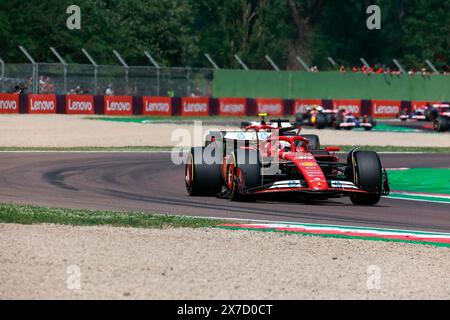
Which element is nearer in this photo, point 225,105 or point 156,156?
point 156,156

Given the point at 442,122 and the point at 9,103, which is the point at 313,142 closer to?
the point at 442,122

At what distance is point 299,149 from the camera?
57.5 feet

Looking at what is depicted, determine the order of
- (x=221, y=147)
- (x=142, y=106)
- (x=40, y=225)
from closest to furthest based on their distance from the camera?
(x=40, y=225) < (x=221, y=147) < (x=142, y=106)

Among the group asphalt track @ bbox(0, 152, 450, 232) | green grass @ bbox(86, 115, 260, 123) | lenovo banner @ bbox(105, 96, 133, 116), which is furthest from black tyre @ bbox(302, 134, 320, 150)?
Result: lenovo banner @ bbox(105, 96, 133, 116)

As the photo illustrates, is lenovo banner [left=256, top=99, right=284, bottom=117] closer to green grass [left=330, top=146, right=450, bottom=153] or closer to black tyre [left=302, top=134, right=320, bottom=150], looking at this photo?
green grass [left=330, top=146, right=450, bottom=153]

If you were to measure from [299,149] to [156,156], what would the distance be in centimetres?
1057

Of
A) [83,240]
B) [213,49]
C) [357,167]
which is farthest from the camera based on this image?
[213,49]

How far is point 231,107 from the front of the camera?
50562 millimetres

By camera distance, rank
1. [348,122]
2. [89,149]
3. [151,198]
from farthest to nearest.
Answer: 1. [348,122]
2. [89,149]
3. [151,198]

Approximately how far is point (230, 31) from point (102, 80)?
26.8 m

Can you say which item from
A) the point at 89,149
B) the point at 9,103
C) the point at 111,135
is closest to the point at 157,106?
the point at 9,103

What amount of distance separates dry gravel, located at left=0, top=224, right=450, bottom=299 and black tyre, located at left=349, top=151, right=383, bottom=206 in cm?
413

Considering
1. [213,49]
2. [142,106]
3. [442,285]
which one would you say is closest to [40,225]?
[442,285]

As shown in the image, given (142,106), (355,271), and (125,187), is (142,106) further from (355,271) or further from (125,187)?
(355,271)
